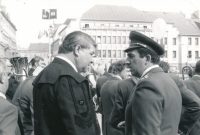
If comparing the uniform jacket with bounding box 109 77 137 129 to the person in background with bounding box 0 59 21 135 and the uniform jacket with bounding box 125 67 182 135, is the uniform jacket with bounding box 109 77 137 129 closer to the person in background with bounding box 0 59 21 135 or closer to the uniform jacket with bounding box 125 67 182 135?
the uniform jacket with bounding box 125 67 182 135

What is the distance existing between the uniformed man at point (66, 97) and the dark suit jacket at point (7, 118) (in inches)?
8.8

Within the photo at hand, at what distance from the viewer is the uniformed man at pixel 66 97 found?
261 centimetres

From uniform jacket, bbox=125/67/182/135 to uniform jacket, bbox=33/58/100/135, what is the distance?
37 centimetres

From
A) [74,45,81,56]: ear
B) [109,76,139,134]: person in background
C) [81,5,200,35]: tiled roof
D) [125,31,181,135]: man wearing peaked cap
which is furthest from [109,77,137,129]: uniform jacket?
[81,5,200,35]: tiled roof

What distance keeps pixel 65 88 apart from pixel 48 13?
25575mm

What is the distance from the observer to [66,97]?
2.61 m

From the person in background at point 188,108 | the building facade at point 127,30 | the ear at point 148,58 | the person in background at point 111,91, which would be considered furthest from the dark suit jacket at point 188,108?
the building facade at point 127,30

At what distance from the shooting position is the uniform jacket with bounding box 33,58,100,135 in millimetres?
2611

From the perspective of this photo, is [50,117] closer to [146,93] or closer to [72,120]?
[72,120]

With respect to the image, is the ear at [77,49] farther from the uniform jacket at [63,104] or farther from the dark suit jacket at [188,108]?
the dark suit jacket at [188,108]

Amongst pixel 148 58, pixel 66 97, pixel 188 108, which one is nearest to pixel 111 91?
pixel 188 108

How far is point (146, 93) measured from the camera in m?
2.72

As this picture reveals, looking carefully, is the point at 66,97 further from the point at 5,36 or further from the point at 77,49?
the point at 5,36

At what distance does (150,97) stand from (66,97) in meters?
0.69
